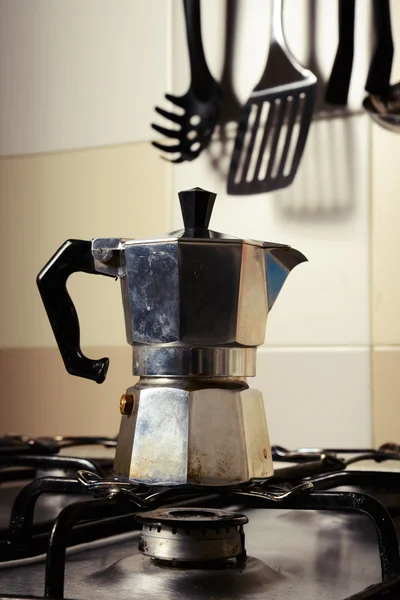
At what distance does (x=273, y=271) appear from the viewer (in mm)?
629

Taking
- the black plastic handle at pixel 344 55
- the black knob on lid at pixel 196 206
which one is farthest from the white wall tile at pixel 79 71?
the black knob on lid at pixel 196 206

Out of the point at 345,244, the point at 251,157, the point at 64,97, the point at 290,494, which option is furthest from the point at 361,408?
the point at 64,97

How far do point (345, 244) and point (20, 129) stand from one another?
0.55 meters

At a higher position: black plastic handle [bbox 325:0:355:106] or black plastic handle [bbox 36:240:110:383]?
black plastic handle [bbox 325:0:355:106]

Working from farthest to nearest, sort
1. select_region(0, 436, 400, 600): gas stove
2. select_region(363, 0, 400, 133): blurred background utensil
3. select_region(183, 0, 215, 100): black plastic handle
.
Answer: select_region(183, 0, 215, 100): black plastic handle, select_region(363, 0, 400, 133): blurred background utensil, select_region(0, 436, 400, 600): gas stove

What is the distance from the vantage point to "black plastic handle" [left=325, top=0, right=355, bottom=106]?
0.95 metres

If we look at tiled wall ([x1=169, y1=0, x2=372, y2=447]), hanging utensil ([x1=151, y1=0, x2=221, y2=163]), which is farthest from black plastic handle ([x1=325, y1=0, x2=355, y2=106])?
hanging utensil ([x1=151, y1=0, x2=221, y2=163])

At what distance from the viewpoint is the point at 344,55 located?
952 millimetres

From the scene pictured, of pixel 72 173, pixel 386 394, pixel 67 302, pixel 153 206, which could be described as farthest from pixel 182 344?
pixel 72 173

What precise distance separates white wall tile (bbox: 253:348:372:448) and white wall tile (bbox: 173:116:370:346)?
0.02 metres

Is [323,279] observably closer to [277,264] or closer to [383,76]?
[383,76]

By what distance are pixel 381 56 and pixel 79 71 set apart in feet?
1.52

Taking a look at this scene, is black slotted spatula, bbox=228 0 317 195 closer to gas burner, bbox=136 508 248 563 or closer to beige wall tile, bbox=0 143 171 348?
beige wall tile, bbox=0 143 171 348

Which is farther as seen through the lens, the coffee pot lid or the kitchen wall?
the kitchen wall
